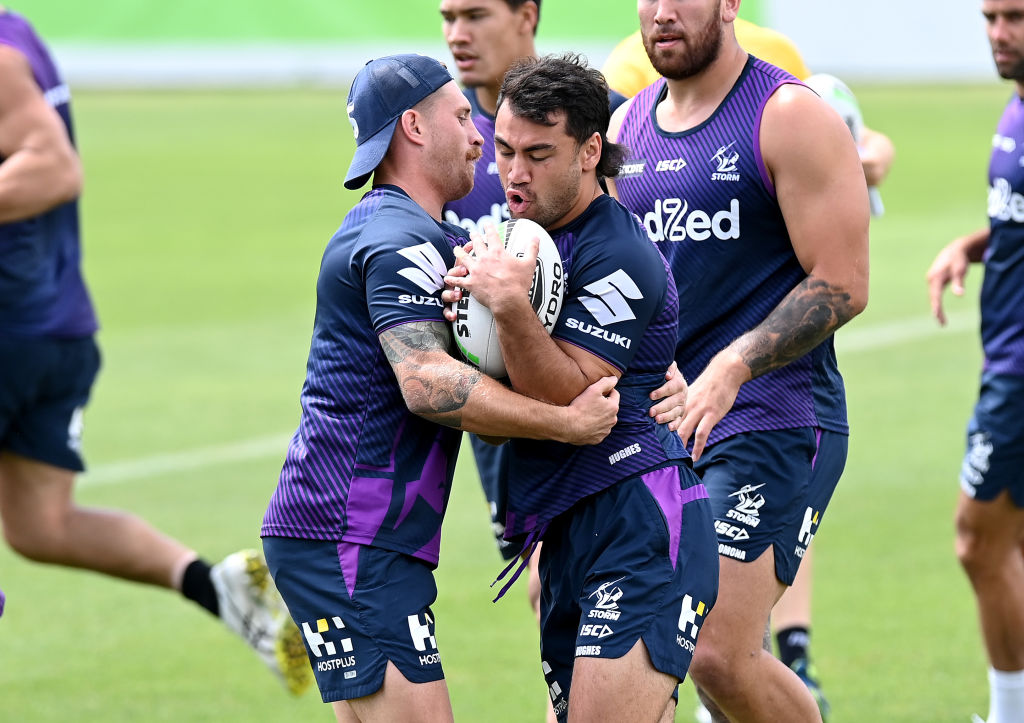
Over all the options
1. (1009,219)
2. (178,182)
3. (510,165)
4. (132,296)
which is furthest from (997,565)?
(178,182)

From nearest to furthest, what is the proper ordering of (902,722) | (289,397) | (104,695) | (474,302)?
(474,302) → (902,722) → (104,695) → (289,397)

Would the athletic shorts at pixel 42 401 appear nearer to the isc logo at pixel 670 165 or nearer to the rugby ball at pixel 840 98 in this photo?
the isc logo at pixel 670 165

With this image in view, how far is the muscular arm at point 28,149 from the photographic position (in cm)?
714

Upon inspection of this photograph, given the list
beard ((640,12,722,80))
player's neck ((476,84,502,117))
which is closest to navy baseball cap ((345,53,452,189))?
beard ((640,12,722,80))

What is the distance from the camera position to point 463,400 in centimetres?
426

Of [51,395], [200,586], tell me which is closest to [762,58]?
[200,586]

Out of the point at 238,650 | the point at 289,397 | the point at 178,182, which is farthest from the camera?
the point at 178,182

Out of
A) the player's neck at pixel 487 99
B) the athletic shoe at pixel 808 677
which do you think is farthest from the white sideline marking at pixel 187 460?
the athletic shoe at pixel 808 677

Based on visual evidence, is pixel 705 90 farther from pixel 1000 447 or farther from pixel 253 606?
pixel 253 606

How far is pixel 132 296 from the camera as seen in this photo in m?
17.2

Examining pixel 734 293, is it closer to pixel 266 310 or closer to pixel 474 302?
pixel 474 302

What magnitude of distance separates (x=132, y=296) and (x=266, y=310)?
69.2 inches

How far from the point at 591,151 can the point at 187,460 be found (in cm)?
725

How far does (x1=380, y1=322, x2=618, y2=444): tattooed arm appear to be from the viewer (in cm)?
426
